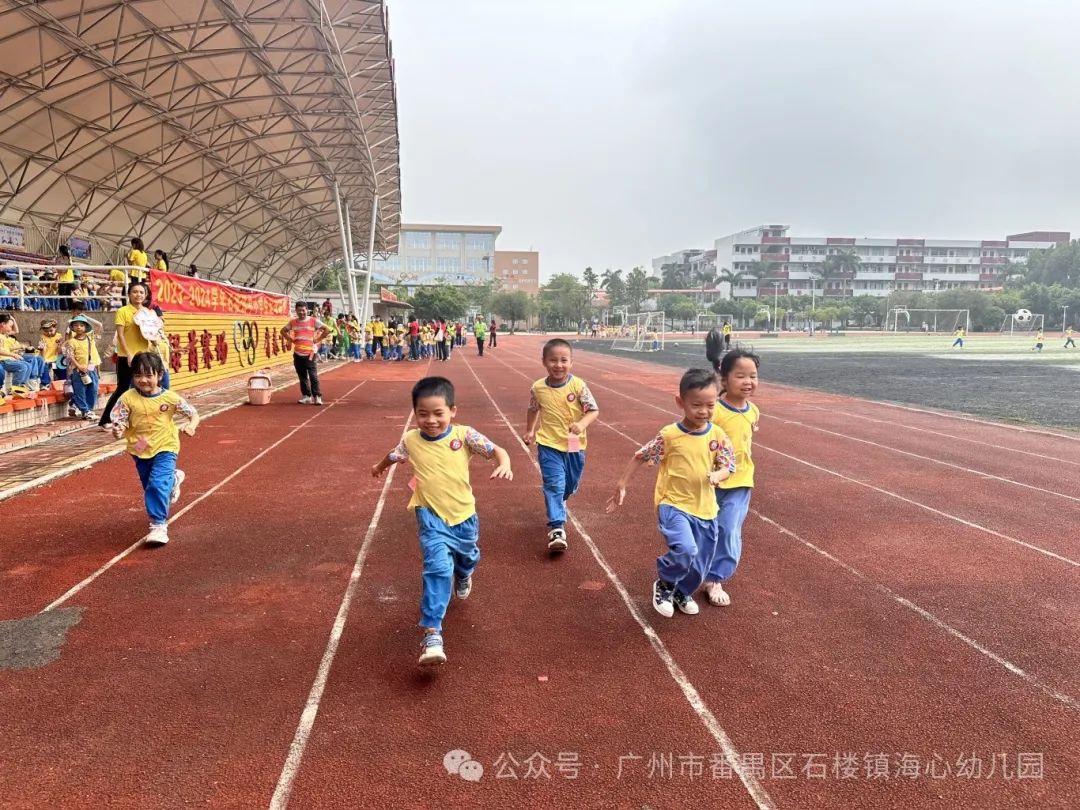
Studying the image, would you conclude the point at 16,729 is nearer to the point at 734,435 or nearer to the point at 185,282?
the point at 734,435

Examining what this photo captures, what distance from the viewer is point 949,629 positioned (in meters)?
3.58

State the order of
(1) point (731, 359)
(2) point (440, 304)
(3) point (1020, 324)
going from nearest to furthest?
(1) point (731, 359)
(2) point (440, 304)
(3) point (1020, 324)

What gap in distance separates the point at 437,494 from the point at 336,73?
20.3m

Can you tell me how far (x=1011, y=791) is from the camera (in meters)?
2.34

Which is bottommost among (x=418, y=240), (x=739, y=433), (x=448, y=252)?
(x=739, y=433)

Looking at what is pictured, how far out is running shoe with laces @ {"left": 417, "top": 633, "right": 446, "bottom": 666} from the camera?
3006 millimetres

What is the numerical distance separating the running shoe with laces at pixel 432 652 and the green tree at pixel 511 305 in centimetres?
8650

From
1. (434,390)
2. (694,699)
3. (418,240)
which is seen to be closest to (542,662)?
(694,699)

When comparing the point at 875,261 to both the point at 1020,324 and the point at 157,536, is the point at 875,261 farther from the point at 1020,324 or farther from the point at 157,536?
the point at 157,536

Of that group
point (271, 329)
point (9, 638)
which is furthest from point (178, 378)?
point (9, 638)

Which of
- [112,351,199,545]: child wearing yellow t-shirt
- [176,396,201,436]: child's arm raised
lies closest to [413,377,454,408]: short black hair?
[112,351,199,545]: child wearing yellow t-shirt

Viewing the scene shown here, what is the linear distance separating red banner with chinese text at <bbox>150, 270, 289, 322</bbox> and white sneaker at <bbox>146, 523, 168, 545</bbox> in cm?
850

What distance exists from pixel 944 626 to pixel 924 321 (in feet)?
292

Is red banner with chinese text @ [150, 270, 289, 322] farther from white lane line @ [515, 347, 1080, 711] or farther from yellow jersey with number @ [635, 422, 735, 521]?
white lane line @ [515, 347, 1080, 711]
